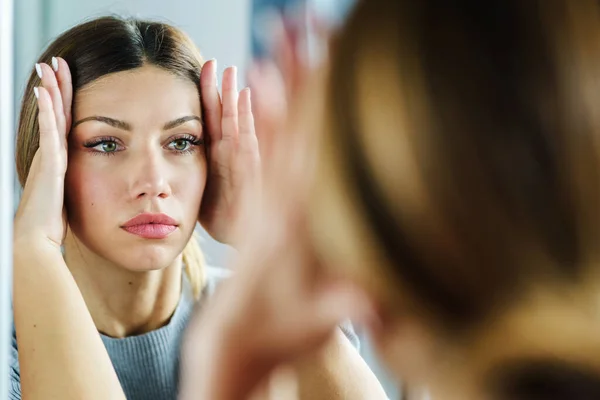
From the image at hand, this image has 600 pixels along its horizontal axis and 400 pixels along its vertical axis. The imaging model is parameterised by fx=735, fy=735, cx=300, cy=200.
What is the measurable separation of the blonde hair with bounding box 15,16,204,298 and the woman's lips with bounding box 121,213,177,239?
0.11 meters

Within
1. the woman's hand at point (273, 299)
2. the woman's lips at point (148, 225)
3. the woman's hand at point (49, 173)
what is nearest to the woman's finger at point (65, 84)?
the woman's hand at point (49, 173)

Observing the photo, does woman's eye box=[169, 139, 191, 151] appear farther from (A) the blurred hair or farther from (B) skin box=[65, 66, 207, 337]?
(A) the blurred hair

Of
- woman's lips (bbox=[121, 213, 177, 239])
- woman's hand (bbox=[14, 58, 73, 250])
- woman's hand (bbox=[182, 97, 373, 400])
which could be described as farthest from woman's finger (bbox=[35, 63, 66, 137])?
woman's hand (bbox=[182, 97, 373, 400])

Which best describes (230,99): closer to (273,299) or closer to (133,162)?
(133,162)

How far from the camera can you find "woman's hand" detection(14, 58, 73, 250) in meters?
0.65

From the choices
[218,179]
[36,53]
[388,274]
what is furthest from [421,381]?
[36,53]

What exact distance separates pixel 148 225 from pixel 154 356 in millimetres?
123

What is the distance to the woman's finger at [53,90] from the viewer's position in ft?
2.16

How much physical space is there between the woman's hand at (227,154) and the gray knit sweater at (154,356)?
0.16 ft

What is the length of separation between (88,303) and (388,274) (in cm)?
42

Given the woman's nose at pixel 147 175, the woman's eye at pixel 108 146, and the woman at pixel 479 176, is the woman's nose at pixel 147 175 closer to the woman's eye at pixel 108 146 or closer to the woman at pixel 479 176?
the woman's eye at pixel 108 146

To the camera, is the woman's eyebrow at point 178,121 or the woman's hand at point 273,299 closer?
the woman's hand at point 273,299

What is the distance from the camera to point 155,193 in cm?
67

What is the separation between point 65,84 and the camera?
0.66 meters
